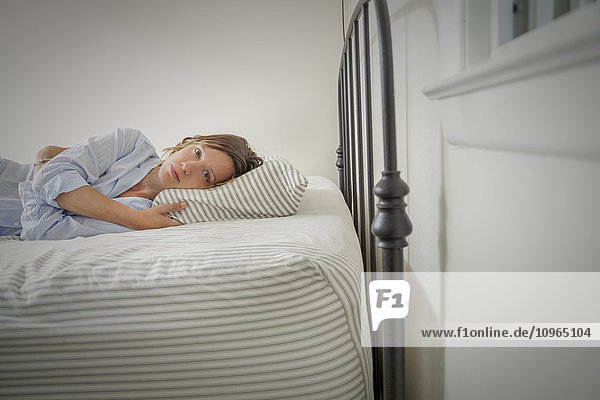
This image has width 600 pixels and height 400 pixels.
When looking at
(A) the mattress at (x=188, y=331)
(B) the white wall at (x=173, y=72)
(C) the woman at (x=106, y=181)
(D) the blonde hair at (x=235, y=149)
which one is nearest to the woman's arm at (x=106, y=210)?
(C) the woman at (x=106, y=181)

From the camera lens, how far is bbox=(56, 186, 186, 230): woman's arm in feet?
3.94

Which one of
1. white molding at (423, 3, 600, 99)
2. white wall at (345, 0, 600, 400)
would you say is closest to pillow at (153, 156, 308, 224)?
white wall at (345, 0, 600, 400)

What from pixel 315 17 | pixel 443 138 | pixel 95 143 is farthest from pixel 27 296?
pixel 315 17

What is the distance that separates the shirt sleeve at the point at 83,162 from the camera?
3.95ft

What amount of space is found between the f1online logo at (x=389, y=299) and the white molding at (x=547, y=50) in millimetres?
322

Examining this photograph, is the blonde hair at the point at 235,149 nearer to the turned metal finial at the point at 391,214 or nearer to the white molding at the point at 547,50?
the turned metal finial at the point at 391,214

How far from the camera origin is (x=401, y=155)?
90 cm

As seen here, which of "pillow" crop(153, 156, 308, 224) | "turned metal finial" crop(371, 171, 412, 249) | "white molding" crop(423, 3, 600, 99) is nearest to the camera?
"white molding" crop(423, 3, 600, 99)

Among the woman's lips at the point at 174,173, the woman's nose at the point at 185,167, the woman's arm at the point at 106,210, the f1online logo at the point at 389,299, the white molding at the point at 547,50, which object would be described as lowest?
the f1online logo at the point at 389,299

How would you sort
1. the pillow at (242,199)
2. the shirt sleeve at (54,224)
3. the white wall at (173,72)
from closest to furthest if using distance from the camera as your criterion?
the shirt sleeve at (54,224)
the pillow at (242,199)
the white wall at (173,72)

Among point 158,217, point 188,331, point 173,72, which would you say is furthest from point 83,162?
point 173,72

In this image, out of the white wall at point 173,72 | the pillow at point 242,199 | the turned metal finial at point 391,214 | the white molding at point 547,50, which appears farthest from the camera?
the white wall at point 173,72

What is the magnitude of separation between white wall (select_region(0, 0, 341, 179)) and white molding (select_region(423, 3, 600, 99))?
2361 mm

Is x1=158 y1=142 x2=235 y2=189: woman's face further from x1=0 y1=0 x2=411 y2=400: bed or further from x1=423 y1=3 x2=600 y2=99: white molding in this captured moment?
x1=423 y1=3 x2=600 y2=99: white molding
